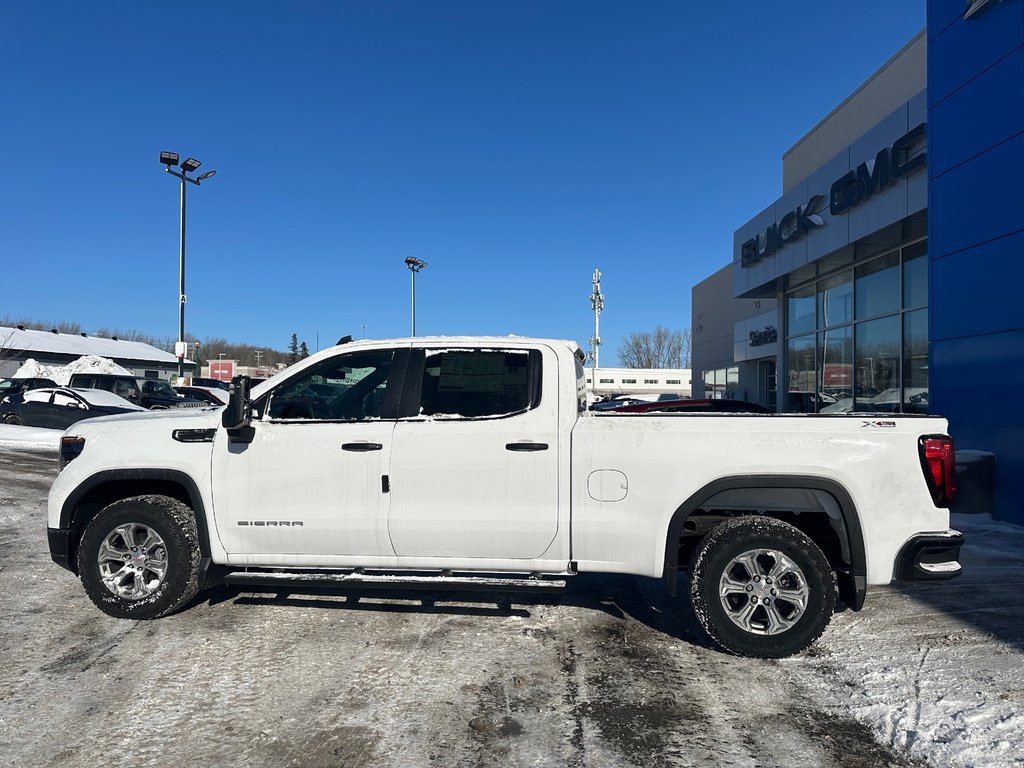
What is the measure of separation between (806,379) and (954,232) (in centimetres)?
917

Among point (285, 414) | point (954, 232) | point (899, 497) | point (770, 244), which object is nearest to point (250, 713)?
point (285, 414)

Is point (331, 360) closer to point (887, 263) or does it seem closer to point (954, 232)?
point (954, 232)

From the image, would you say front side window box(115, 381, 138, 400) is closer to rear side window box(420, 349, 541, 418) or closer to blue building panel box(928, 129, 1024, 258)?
rear side window box(420, 349, 541, 418)

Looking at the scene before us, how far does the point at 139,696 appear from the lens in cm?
348

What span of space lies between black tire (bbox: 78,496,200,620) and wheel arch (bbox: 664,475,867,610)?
125 inches

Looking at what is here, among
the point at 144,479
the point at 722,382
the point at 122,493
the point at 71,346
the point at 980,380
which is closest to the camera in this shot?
the point at 144,479

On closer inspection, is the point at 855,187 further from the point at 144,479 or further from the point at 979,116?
the point at 144,479

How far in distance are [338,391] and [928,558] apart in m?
3.89

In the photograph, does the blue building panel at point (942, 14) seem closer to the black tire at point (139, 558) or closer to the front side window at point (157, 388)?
the black tire at point (139, 558)

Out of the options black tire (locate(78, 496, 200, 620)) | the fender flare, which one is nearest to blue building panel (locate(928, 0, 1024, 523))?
the fender flare

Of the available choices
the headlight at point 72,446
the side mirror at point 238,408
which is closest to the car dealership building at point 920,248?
the side mirror at point 238,408

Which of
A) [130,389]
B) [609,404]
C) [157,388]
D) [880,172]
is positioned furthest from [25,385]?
[880,172]

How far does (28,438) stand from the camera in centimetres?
1641

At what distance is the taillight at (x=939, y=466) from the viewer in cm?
387
